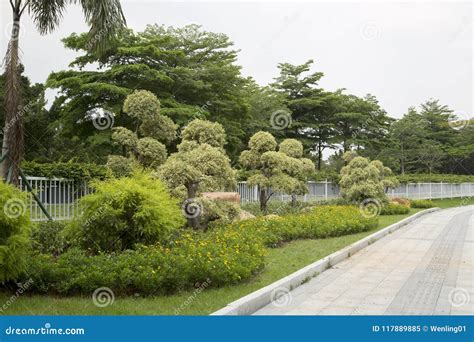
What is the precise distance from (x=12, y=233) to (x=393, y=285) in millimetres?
5343

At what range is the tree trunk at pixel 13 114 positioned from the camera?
871cm

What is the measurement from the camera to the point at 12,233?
540 centimetres

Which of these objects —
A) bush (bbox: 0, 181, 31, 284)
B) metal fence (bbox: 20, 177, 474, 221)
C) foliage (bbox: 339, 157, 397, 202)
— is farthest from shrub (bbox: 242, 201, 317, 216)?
bush (bbox: 0, 181, 31, 284)

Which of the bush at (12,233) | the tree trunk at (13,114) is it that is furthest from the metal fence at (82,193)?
the bush at (12,233)

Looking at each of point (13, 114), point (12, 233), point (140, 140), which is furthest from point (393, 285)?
point (13, 114)

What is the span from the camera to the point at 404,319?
5.25 metres

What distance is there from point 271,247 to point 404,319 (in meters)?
5.10

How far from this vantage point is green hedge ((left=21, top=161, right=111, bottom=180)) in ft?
33.7

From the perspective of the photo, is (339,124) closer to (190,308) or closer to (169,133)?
(169,133)

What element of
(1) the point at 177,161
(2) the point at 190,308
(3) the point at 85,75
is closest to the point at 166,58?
(3) the point at 85,75

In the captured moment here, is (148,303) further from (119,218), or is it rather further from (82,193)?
(82,193)

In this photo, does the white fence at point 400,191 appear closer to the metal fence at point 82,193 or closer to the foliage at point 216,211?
the metal fence at point 82,193

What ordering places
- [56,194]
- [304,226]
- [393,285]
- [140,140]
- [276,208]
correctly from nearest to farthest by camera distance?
[393,285], [56,194], [140,140], [304,226], [276,208]

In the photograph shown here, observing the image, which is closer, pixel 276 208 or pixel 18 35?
pixel 18 35
